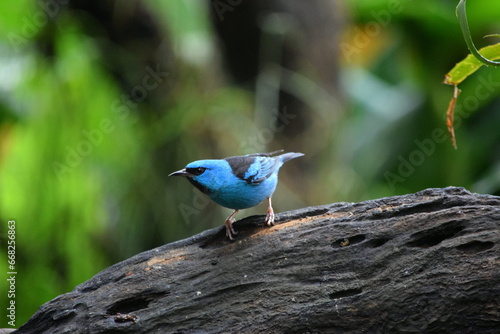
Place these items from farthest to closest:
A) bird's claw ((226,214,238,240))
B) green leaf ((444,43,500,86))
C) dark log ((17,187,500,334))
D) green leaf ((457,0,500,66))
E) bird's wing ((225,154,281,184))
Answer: bird's wing ((225,154,281,184)), bird's claw ((226,214,238,240)), green leaf ((444,43,500,86)), green leaf ((457,0,500,66)), dark log ((17,187,500,334))

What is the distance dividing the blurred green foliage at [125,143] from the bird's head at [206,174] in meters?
3.31

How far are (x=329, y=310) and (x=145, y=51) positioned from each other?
548cm

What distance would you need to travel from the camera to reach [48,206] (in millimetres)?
7488

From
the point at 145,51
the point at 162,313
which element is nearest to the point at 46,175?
the point at 145,51

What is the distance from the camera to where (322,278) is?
3.56 m

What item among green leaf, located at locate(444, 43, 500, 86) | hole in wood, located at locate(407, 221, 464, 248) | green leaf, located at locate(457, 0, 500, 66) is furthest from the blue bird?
green leaf, located at locate(457, 0, 500, 66)

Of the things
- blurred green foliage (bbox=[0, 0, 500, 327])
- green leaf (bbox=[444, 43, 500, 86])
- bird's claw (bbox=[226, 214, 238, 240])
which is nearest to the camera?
green leaf (bbox=[444, 43, 500, 86])

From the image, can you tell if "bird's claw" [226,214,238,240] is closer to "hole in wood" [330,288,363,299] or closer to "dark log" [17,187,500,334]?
"dark log" [17,187,500,334]

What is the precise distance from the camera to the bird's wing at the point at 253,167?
4.32 meters

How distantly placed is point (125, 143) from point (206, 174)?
3.72 meters

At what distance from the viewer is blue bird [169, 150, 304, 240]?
4141 millimetres

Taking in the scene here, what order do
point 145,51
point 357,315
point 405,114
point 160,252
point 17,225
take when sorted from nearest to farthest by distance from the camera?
point 357,315
point 160,252
point 17,225
point 145,51
point 405,114

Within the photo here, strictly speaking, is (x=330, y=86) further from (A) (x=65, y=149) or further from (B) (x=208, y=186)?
(B) (x=208, y=186)

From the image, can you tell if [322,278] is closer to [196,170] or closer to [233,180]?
[233,180]
